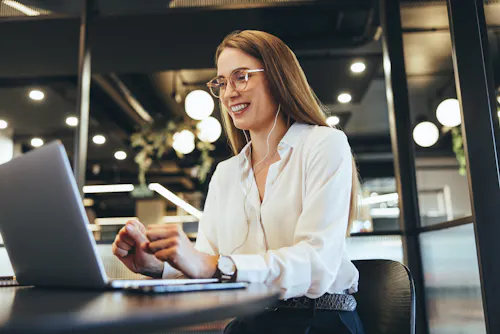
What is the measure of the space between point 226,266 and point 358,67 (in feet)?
14.6

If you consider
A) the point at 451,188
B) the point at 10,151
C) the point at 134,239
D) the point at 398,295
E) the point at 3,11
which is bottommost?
the point at 398,295

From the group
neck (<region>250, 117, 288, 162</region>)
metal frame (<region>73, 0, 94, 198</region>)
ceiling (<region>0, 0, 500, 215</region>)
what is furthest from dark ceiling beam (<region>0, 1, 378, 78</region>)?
neck (<region>250, 117, 288, 162</region>)

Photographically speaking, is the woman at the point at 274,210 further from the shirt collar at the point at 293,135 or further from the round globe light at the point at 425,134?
the round globe light at the point at 425,134

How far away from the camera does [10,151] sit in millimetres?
4070

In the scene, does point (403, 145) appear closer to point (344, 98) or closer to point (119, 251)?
Result: point (119, 251)

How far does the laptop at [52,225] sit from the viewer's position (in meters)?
0.69

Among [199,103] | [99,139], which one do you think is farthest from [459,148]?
[99,139]

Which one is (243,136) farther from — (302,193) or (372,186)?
(372,186)

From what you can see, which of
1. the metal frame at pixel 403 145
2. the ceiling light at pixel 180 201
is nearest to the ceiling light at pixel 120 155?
the ceiling light at pixel 180 201

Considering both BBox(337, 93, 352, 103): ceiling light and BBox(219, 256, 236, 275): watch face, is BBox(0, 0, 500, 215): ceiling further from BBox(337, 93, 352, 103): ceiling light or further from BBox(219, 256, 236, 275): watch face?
BBox(219, 256, 236, 275): watch face

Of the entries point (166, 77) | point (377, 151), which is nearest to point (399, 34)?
point (166, 77)

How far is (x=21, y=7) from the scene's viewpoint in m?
3.13

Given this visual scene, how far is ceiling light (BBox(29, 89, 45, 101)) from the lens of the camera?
473cm

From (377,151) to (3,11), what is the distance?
23.8 ft
